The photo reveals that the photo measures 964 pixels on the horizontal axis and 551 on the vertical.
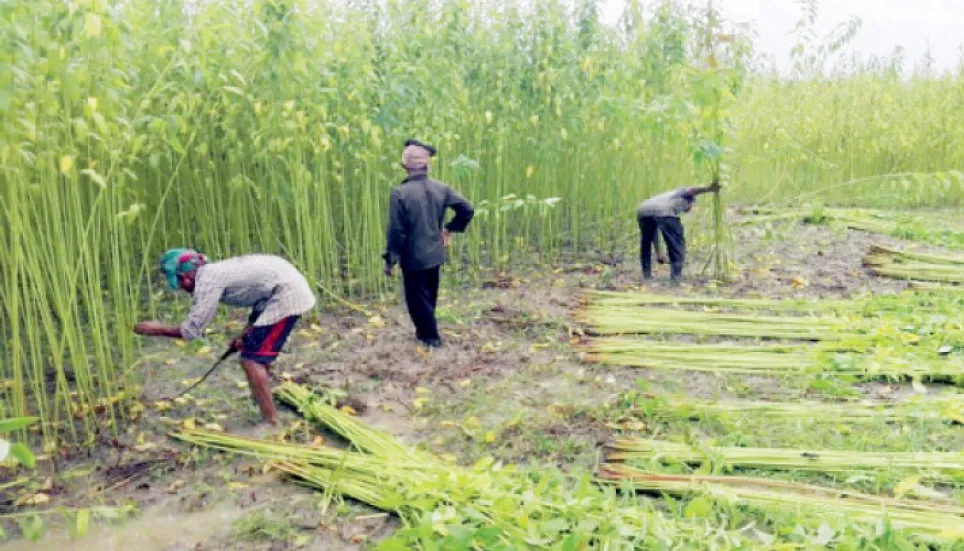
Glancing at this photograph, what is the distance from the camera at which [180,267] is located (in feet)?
13.4

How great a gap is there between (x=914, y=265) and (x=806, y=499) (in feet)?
17.5

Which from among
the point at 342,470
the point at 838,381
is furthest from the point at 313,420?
the point at 838,381

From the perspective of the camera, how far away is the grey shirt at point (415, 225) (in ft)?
18.1

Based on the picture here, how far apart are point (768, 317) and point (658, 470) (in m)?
2.82

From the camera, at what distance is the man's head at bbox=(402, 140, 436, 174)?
557 cm

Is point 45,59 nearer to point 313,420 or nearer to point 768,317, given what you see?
point 313,420

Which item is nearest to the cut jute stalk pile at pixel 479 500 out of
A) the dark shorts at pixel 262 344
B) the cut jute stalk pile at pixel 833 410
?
the dark shorts at pixel 262 344

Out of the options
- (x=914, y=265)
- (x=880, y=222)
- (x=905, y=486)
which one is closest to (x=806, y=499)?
(x=905, y=486)

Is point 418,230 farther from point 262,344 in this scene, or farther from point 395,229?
point 262,344

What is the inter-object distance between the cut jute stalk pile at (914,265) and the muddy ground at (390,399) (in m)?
0.23

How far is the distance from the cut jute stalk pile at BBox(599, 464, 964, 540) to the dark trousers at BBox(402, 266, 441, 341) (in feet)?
7.49

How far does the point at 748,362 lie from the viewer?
5.18 meters

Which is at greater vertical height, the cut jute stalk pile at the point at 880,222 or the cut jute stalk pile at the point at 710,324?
the cut jute stalk pile at the point at 880,222

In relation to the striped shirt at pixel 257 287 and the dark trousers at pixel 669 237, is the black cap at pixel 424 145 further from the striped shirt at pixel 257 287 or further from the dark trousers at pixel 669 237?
the dark trousers at pixel 669 237
